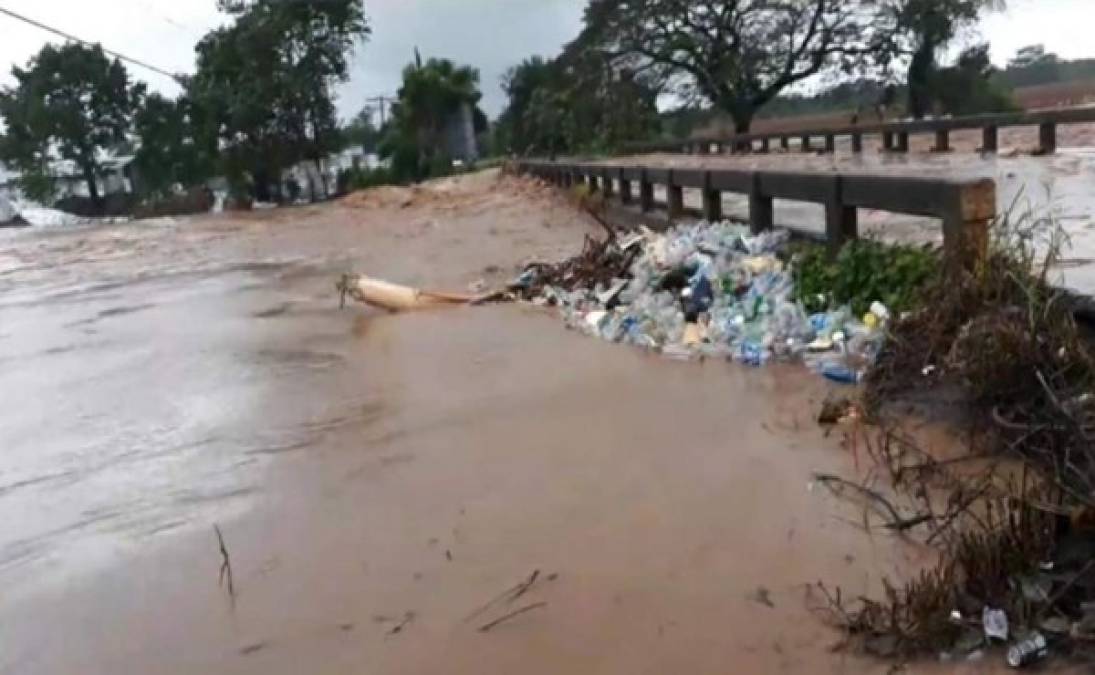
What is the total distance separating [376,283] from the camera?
1080 cm

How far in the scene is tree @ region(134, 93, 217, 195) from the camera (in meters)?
47.7

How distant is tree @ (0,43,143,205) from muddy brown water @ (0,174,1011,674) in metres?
42.4

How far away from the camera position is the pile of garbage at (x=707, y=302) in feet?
20.6

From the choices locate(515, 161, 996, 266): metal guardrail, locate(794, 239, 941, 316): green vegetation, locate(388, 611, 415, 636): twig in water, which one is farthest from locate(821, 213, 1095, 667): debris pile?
locate(388, 611, 415, 636): twig in water

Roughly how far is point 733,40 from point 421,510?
113 ft

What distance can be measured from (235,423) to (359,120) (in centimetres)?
6190

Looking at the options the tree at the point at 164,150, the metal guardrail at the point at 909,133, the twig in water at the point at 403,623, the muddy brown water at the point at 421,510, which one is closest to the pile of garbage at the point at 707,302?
the muddy brown water at the point at 421,510

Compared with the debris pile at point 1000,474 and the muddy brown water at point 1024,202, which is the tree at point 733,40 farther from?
the debris pile at point 1000,474

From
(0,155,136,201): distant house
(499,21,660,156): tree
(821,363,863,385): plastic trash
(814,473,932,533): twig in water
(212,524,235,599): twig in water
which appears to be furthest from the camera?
(0,155,136,201): distant house

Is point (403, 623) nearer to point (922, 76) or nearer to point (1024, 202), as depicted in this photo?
point (1024, 202)

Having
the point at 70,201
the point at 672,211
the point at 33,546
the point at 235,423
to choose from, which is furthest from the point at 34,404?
Result: the point at 70,201

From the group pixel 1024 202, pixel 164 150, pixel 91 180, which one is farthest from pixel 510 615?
pixel 91 180

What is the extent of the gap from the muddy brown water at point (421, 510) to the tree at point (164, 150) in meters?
40.8

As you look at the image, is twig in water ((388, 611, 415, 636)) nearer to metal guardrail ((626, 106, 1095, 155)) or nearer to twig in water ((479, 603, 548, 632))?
twig in water ((479, 603, 548, 632))
